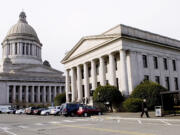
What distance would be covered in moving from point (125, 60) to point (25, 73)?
63243mm

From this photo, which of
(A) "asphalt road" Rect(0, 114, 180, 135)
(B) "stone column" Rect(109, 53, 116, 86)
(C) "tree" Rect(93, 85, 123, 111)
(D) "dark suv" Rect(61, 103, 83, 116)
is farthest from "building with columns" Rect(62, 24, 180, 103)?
Result: (A) "asphalt road" Rect(0, 114, 180, 135)

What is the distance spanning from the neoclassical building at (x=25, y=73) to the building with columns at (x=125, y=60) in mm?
44407

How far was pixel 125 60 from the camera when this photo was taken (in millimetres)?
37031

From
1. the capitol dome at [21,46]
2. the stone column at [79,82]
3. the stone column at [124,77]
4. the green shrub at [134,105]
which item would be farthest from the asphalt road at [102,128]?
the capitol dome at [21,46]

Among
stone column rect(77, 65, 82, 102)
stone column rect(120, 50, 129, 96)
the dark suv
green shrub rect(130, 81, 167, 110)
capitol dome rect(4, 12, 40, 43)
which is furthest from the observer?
capitol dome rect(4, 12, 40, 43)

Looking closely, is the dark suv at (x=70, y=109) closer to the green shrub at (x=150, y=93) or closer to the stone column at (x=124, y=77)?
the green shrub at (x=150, y=93)

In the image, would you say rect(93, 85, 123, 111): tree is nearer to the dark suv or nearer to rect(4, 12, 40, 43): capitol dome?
the dark suv

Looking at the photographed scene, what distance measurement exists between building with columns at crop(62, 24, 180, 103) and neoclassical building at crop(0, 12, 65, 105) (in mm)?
44407

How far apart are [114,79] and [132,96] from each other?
19.9 ft

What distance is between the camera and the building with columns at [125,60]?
123ft

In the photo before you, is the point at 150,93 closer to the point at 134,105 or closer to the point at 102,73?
the point at 134,105

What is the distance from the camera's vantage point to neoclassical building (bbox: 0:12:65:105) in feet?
282

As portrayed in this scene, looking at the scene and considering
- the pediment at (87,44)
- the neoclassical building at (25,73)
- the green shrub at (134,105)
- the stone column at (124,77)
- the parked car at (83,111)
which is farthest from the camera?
the neoclassical building at (25,73)

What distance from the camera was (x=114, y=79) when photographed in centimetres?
3872
